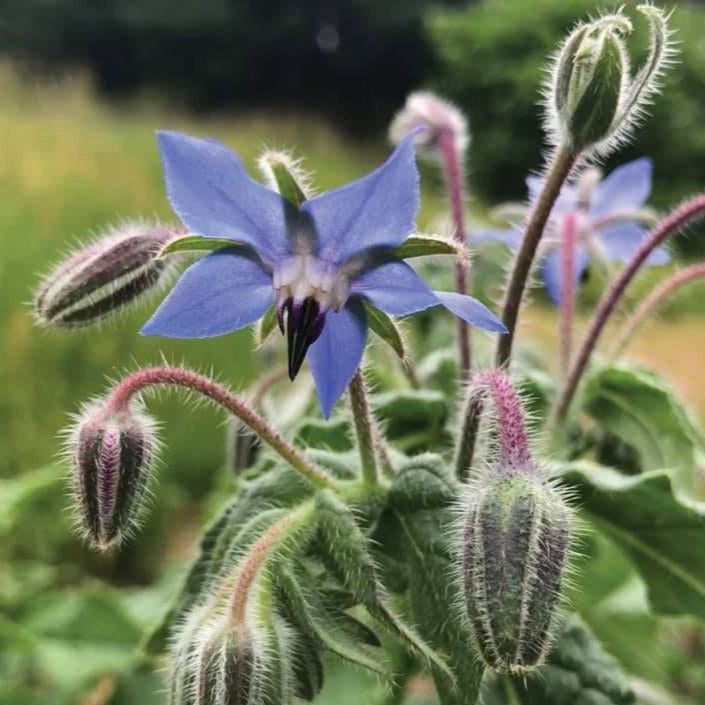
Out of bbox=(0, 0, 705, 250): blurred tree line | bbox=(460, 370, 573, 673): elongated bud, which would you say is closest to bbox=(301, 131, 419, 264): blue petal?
bbox=(460, 370, 573, 673): elongated bud

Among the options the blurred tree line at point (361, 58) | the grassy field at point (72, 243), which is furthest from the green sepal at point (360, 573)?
the blurred tree line at point (361, 58)

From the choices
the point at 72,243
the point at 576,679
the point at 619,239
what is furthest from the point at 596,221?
the point at 72,243

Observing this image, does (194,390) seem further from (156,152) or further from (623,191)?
(156,152)

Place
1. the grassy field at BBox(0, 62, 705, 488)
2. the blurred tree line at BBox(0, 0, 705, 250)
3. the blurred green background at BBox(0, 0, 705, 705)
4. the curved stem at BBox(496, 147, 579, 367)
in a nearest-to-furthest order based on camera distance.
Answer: the curved stem at BBox(496, 147, 579, 367)
the blurred green background at BBox(0, 0, 705, 705)
the grassy field at BBox(0, 62, 705, 488)
the blurred tree line at BBox(0, 0, 705, 250)

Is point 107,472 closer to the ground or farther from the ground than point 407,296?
closer to the ground

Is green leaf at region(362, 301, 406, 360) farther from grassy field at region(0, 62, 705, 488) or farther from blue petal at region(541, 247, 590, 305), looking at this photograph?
grassy field at region(0, 62, 705, 488)

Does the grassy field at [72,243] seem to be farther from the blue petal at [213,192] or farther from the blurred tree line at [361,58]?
the blurred tree line at [361,58]
